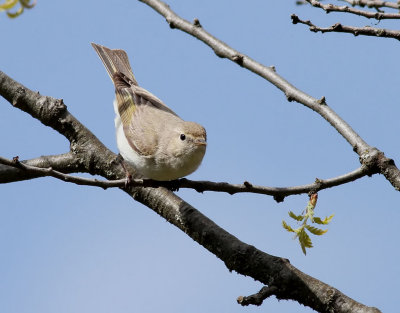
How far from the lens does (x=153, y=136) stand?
21.1 feet

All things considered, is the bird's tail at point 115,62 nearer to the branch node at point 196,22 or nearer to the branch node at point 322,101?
the branch node at point 196,22

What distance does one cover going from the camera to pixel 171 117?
687 centimetres

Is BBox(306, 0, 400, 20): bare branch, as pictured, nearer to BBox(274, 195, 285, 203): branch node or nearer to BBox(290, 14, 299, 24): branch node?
BBox(290, 14, 299, 24): branch node

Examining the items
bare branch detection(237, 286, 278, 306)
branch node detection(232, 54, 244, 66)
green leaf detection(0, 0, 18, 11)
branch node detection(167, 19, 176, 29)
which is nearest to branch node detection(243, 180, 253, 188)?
bare branch detection(237, 286, 278, 306)

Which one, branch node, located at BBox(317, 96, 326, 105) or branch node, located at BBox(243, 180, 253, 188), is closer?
branch node, located at BBox(243, 180, 253, 188)

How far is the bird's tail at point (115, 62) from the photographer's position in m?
8.34

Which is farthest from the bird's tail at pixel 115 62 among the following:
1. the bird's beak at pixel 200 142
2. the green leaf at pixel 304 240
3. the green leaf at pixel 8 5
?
the green leaf at pixel 8 5

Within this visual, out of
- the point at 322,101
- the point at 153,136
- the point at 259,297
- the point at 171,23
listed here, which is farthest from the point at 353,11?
the point at 153,136

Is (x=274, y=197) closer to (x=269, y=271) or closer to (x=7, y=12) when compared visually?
(x=269, y=271)

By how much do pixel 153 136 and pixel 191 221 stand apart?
1325mm

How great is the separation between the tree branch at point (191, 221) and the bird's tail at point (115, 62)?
89.8 inches

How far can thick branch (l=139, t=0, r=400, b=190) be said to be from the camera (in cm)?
399

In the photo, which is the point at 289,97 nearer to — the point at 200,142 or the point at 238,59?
the point at 238,59

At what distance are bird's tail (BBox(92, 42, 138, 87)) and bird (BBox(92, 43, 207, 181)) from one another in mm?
258
